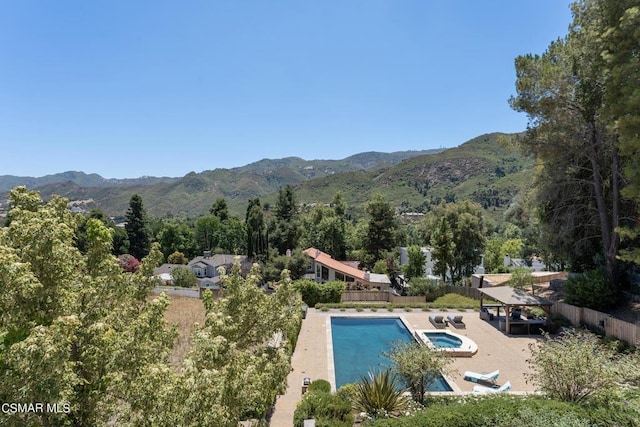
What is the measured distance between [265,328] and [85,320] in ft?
11.4

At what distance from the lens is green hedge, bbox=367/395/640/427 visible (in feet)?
26.8

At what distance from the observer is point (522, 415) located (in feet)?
26.8

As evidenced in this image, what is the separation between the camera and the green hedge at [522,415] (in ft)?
26.8

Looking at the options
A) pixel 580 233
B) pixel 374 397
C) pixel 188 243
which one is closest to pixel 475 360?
pixel 374 397

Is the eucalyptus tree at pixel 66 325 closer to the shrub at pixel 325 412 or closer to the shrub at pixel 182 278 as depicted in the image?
the shrub at pixel 325 412

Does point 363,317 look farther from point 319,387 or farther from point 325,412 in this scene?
point 325,412

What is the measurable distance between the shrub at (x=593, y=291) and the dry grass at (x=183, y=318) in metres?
19.1

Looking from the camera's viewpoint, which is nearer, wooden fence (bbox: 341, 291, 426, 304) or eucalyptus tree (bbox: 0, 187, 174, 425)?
eucalyptus tree (bbox: 0, 187, 174, 425)

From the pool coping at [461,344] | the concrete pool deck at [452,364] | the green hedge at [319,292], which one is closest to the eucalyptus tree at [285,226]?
the green hedge at [319,292]

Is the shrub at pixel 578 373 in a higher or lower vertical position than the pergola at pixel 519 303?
higher

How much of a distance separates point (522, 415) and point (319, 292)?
18.0 metres

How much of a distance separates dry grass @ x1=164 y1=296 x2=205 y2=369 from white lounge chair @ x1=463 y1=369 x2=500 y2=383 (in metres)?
10.7

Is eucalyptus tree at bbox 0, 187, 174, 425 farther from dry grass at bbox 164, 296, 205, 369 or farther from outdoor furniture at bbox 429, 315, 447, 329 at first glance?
outdoor furniture at bbox 429, 315, 447, 329

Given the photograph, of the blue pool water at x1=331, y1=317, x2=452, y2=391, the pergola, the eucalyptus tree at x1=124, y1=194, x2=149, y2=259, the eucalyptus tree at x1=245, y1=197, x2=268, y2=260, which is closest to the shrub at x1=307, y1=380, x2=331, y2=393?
the blue pool water at x1=331, y1=317, x2=452, y2=391
